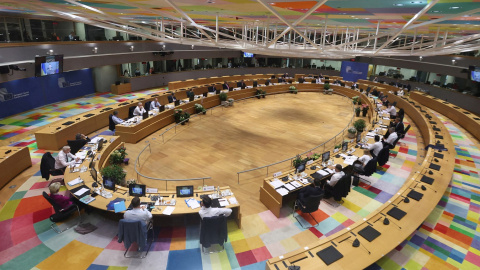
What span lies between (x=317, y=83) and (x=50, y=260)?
75.0ft

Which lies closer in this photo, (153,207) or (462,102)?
(153,207)

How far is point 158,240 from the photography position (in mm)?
6305

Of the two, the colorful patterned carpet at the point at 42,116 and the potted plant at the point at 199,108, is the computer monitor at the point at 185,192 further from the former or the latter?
the potted plant at the point at 199,108

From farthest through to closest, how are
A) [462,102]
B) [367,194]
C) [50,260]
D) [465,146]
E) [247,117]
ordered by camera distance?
[462,102], [247,117], [465,146], [367,194], [50,260]

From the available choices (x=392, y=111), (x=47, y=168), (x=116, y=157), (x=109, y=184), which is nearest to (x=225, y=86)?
(x=392, y=111)

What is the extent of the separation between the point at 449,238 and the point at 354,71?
2316 centimetres

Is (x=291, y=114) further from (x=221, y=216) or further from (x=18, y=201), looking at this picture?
(x=18, y=201)

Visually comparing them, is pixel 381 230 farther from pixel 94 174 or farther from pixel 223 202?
pixel 94 174

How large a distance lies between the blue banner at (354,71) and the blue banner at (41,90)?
23172 millimetres

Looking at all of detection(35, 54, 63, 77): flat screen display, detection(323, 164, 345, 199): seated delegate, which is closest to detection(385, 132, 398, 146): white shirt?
detection(323, 164, 345, 199): seated delegate

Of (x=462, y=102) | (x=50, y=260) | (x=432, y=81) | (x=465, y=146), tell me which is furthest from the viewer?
(x=432, y=81)

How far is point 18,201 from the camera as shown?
7535 millimetres

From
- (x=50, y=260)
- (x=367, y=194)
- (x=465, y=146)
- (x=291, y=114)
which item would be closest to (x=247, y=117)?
(x=291, y=114)

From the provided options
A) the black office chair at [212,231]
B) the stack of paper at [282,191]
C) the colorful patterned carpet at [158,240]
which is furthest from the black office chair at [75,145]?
the stack of paper at [282,191]
